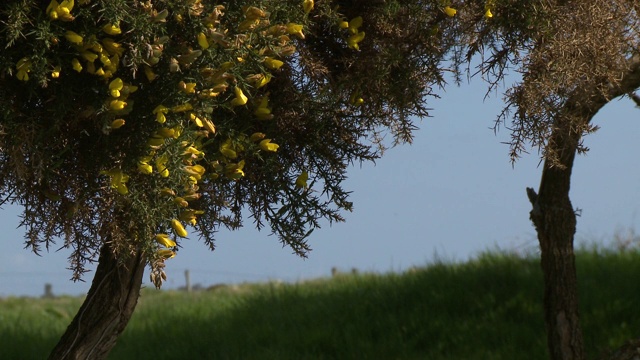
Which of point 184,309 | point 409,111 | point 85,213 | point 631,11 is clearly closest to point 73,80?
point 85,213

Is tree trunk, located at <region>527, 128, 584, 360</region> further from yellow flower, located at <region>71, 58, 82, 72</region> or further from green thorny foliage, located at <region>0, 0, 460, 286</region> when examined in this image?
yellow flower, located at <region>71, 58, 82, 72</region>

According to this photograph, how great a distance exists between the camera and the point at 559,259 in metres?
8.12

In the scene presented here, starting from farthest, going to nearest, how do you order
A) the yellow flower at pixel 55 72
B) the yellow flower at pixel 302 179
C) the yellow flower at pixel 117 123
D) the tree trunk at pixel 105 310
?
the tree trunk at pixel 105 310 → the yellow flower at pixel 302 179 → the yellow flower at pixel 117 123 → the yellow flower at pixel 55 72

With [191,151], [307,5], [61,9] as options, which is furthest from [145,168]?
[307,5]

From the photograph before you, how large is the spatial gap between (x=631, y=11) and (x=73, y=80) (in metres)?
4.39

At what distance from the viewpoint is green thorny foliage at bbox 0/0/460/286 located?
3.96 metres

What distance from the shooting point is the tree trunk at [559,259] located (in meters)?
8.03

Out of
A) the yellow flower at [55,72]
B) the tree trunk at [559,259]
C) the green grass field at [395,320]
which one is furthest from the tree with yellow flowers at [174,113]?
the green grass field at [395,320]

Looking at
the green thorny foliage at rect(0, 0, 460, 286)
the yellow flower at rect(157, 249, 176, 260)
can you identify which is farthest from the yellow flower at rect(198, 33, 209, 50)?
the yellow flower at rect(157, 249, 176, 260)

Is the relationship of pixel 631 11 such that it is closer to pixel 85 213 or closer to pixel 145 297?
pixel 85 213

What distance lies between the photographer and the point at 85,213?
16.3 ft

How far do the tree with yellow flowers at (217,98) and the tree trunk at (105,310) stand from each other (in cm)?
1

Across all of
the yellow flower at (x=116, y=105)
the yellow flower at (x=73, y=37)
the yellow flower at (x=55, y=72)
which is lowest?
the yellow flower at (x=116, y=105)

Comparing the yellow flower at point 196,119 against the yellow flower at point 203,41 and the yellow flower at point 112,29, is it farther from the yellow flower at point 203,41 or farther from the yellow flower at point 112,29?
the yellow flower at point 112,29
